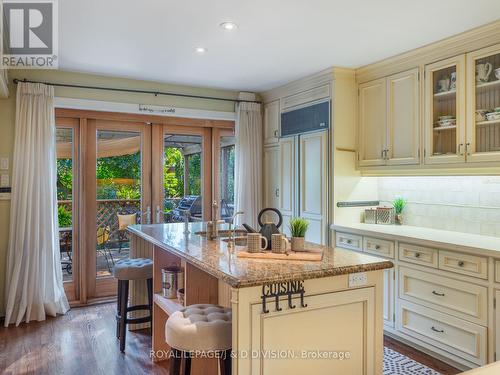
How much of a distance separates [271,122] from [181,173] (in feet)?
4.49

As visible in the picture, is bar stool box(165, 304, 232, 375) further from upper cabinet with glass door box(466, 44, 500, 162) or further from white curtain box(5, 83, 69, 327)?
white curtain box(5, 83, 69, 327)

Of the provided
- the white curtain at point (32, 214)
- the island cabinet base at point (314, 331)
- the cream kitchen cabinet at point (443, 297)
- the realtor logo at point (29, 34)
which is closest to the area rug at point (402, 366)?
the cream kitchen cabinet at point (443, 297)

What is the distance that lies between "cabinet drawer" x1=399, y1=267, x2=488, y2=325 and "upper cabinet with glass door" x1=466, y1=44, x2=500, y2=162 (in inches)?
39.3

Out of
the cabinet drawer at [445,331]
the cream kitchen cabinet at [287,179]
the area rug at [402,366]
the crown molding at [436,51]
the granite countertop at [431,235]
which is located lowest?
the area rug at [402,366]

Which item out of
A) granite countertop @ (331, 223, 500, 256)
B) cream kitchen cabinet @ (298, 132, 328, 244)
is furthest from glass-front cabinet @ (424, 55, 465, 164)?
cream kitchen cabinet @ (298, 132, 328, 244)

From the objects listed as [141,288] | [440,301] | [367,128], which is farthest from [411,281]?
[141,288]

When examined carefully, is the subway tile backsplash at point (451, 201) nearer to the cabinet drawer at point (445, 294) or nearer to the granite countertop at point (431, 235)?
the granite countertop at point (431, 235)

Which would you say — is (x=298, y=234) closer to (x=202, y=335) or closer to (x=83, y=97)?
(x=202, y=335)

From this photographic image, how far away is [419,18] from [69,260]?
4229 millimetres

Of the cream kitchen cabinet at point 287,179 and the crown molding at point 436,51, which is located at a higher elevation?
the crown molding at point 436,51

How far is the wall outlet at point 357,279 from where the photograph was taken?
2.07m

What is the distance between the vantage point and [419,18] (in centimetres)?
288

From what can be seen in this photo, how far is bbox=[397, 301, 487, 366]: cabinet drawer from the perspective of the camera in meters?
2.86

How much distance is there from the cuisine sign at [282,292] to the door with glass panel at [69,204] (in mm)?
3341
